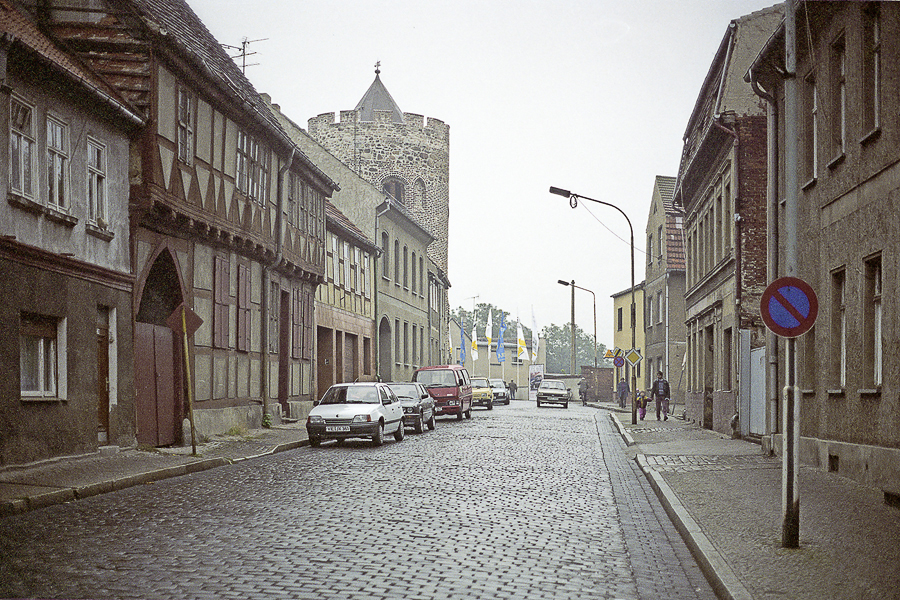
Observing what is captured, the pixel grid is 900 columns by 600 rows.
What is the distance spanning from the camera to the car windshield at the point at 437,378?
3709 cm

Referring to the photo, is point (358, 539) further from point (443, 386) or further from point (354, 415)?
point (443, 386)

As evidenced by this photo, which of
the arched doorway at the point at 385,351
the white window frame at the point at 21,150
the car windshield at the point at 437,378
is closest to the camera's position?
the white window frame at the point at 21,150

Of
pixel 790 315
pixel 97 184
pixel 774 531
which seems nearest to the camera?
pixel 790 315

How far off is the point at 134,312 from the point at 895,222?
523 inches

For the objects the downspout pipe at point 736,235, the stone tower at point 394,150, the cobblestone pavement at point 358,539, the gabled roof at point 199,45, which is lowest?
the cobblestone pavement at point 358,539

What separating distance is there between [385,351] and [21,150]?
110 ft

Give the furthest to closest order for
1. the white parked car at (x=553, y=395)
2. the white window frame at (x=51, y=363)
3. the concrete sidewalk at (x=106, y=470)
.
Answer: the white parked car at (x=553, y=395), the white window frame at (x=51, y=363), the concrete sidewalk at (x=106, y=470)

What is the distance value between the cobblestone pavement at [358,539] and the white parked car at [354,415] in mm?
5031

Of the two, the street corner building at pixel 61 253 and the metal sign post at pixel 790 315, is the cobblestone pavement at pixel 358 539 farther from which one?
the street corner building at pixel 61 253

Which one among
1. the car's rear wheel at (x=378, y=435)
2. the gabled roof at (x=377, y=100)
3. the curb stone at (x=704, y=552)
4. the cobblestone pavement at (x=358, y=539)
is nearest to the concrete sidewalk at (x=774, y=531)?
the curb stone at (x=704, y=552)

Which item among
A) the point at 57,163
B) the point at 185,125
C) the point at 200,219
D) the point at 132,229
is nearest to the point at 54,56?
the point at 57,163

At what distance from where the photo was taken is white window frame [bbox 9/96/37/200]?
15430 mm

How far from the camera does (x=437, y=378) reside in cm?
3719

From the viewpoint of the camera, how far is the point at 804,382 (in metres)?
18.3
